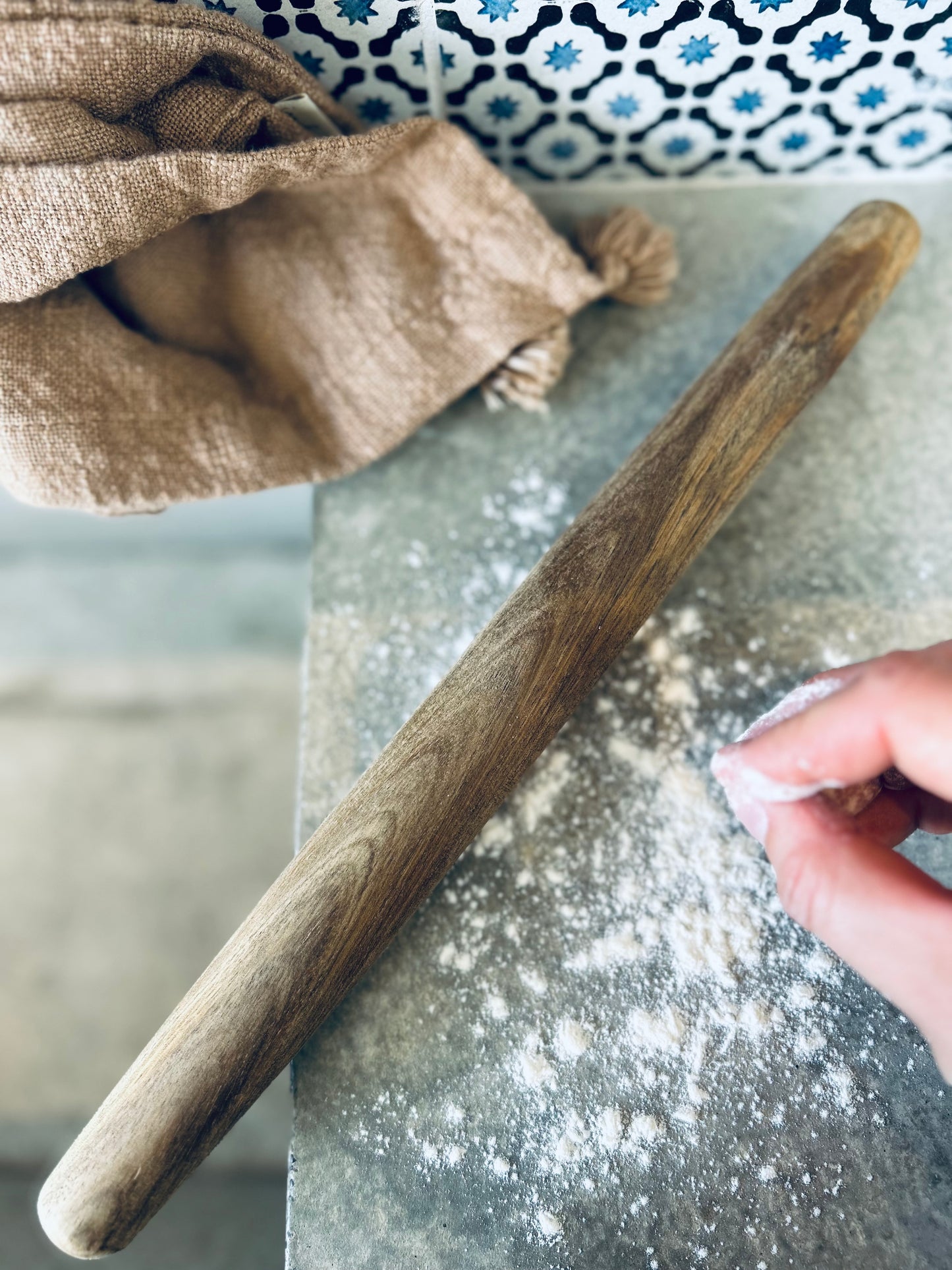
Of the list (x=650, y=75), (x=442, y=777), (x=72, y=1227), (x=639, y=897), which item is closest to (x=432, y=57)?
(x=650, y=75)

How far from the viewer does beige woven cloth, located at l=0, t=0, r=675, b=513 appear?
47 cm

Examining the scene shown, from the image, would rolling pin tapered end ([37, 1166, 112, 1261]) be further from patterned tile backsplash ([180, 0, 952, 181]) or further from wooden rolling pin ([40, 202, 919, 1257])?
patterned tile backsplash ([180, 0, 952, 181])

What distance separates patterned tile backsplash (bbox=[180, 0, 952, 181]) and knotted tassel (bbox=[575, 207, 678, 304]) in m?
0.07

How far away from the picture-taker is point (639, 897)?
59 cm

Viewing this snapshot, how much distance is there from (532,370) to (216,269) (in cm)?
24

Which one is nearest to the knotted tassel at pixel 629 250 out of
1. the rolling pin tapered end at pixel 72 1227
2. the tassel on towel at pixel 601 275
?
the tassel on towel at pixel 601 275

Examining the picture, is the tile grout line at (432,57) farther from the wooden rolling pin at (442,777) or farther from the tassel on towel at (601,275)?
the wooden rolling pin at (442,777)

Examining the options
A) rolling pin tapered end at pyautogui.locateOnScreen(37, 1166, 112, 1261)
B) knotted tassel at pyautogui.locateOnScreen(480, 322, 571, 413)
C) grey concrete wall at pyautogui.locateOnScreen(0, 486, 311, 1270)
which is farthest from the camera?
grey concrete wall at pyautogui.locateOnScreen(0, 486, 311, 1270)

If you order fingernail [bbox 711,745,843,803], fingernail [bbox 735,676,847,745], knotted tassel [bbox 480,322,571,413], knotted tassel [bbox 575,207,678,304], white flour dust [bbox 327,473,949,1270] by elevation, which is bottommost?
white flour dust [bbox 327,473,949,1270]

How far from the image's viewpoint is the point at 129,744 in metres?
1.19

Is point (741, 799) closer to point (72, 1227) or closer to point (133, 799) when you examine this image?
point (72, 1227)

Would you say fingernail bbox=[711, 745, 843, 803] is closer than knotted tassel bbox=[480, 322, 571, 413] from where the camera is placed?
Yes

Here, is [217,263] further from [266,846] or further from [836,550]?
[266,846]

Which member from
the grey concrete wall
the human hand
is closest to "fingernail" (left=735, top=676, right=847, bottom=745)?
the human hand
